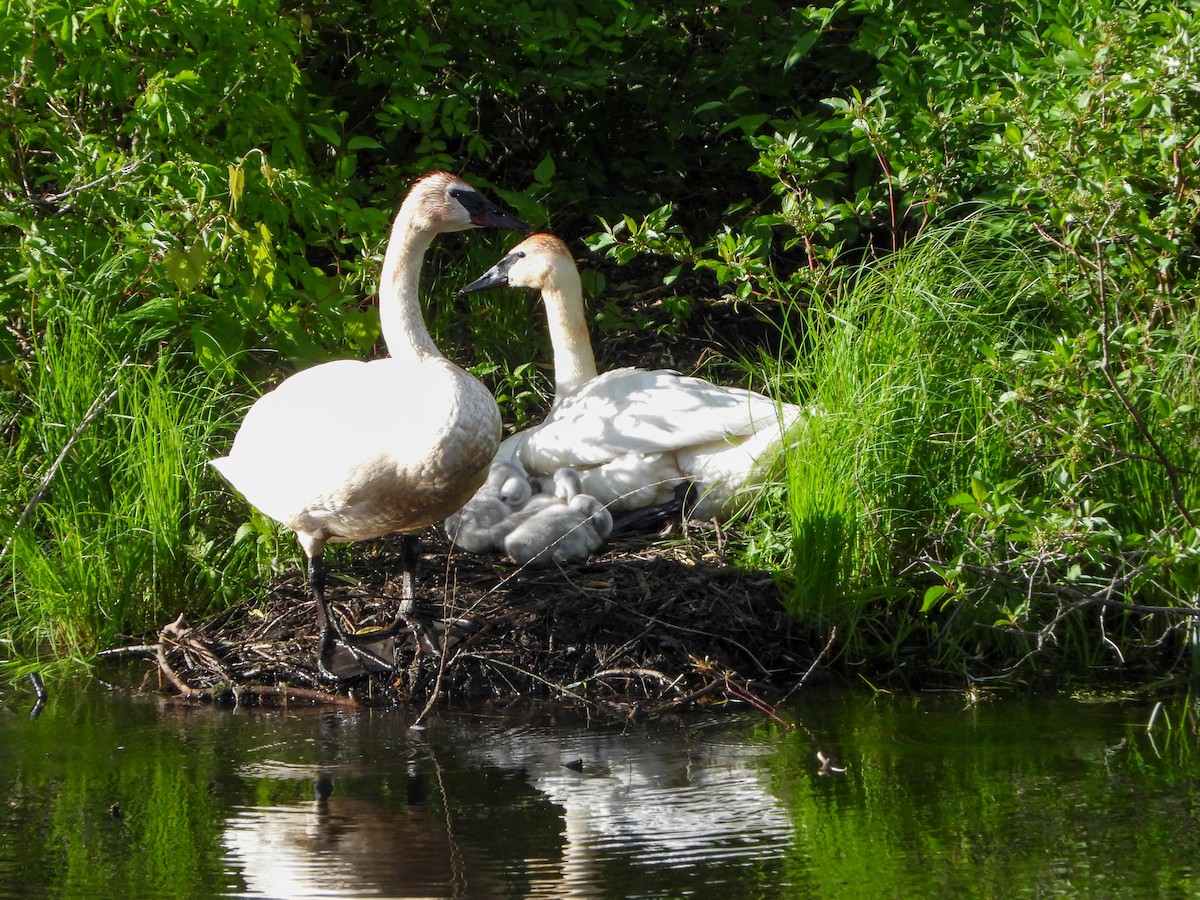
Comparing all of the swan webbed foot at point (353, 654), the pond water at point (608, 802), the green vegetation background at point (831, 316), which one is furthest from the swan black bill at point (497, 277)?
the pond water at point (608, 802)

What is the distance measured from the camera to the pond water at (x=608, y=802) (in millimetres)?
3279

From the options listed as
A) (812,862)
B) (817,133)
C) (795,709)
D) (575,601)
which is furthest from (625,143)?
(812,862)

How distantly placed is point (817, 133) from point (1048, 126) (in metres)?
2.46

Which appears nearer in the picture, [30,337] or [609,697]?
[609,697]

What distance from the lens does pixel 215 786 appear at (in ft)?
13.3

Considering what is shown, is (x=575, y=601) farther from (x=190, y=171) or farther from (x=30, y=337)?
(x=30, y=337)

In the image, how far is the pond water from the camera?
129 inches

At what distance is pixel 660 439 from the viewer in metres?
5.96

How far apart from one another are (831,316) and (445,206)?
1.48 metres

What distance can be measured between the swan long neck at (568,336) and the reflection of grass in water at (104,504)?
1.62 m

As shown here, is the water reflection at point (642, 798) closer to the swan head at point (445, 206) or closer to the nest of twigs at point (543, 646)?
the nest of twigs at point (543, 646)

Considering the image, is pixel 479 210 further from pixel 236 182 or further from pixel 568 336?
pixel 568 336

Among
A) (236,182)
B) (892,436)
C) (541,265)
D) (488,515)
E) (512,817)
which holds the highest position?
(541,265)

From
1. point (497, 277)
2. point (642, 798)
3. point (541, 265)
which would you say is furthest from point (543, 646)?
point (497, 277)
